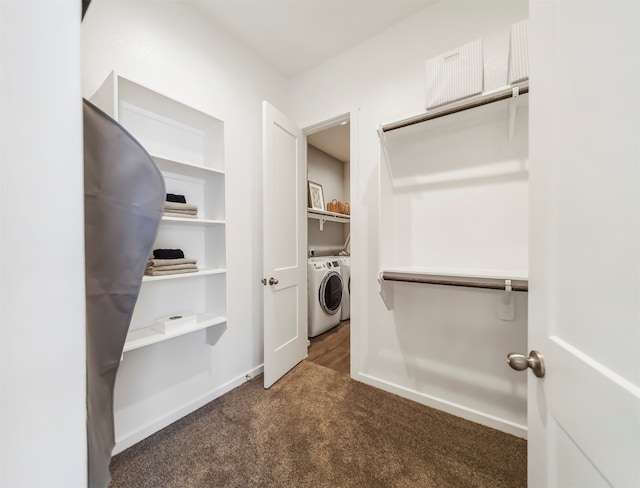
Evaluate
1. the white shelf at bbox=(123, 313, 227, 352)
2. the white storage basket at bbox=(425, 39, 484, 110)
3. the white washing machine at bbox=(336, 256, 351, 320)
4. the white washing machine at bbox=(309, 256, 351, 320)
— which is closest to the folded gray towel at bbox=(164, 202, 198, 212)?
the white shelf at bbox=(123, 313, 227, 352)

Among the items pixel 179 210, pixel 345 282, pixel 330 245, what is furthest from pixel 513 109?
pixel 330 245

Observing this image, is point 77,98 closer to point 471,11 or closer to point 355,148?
point 355,148

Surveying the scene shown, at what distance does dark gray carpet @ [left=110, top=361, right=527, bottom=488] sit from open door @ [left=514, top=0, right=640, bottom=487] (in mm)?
842

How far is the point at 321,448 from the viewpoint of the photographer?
55.9 inches

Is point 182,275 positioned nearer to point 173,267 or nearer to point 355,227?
point 173,267

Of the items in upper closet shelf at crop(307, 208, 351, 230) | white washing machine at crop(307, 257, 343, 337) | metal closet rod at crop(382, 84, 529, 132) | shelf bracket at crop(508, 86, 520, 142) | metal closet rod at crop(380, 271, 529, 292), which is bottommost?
white washing machine at crop(307, 257, 343, 337)

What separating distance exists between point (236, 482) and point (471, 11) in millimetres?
3066

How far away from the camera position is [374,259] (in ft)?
6.63

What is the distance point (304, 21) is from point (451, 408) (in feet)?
9.88

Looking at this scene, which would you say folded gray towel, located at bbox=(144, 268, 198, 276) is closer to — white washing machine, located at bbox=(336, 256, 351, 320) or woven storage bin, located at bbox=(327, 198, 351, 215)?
white washing machine, located at bbox=(336, 256, 351, 320)

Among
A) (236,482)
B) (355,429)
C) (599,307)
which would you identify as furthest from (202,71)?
(355,429)

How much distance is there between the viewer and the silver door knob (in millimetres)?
632

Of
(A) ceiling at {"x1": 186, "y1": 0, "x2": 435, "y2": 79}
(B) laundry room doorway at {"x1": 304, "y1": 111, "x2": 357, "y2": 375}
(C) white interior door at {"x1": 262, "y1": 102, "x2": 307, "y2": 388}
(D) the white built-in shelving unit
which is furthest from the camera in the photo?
(B) laundry room doorway at {"x1": 304, "y1": 111, "x2": 357, "y2": 375}

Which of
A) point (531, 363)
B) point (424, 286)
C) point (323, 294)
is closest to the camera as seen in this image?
point (531, 363)
